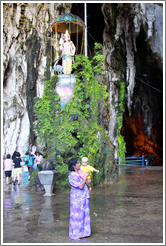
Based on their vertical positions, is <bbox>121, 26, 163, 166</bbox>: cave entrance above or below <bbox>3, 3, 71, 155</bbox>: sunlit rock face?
below

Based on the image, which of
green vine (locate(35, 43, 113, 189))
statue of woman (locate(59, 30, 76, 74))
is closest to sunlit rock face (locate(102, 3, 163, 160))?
statue of woman (locate(59, 30, 76, 74))

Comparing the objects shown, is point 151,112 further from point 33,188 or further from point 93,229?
point 93,229

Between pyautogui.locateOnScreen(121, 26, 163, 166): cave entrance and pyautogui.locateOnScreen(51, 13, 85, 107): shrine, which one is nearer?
pyautogui.locateOnScreen(51, 13, 85, 107): shrine

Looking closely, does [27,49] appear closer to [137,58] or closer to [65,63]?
[137,58]

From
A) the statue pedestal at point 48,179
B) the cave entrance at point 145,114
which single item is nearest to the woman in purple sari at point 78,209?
the statue pedestal at point 48,179

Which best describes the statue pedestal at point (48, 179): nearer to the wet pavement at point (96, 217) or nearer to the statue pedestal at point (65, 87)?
the wet pavement at point (96, 217)

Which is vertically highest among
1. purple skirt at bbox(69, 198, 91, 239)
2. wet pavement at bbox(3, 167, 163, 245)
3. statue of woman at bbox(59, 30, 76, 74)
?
statue of woman at bbox(59, 30, 76, 74)

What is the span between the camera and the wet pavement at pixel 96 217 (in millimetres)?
4152

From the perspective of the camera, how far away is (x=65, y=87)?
1034cm

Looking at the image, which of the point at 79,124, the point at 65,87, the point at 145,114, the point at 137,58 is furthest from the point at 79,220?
the point at 145,114

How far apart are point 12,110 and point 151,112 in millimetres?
12973

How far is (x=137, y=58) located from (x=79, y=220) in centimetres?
1944

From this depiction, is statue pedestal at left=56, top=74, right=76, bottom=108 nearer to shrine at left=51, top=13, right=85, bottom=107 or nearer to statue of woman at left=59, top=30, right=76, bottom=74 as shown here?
shrine at left=51, top=13, right=85, bottom=107

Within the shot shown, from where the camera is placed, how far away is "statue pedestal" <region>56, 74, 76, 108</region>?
10.3m
